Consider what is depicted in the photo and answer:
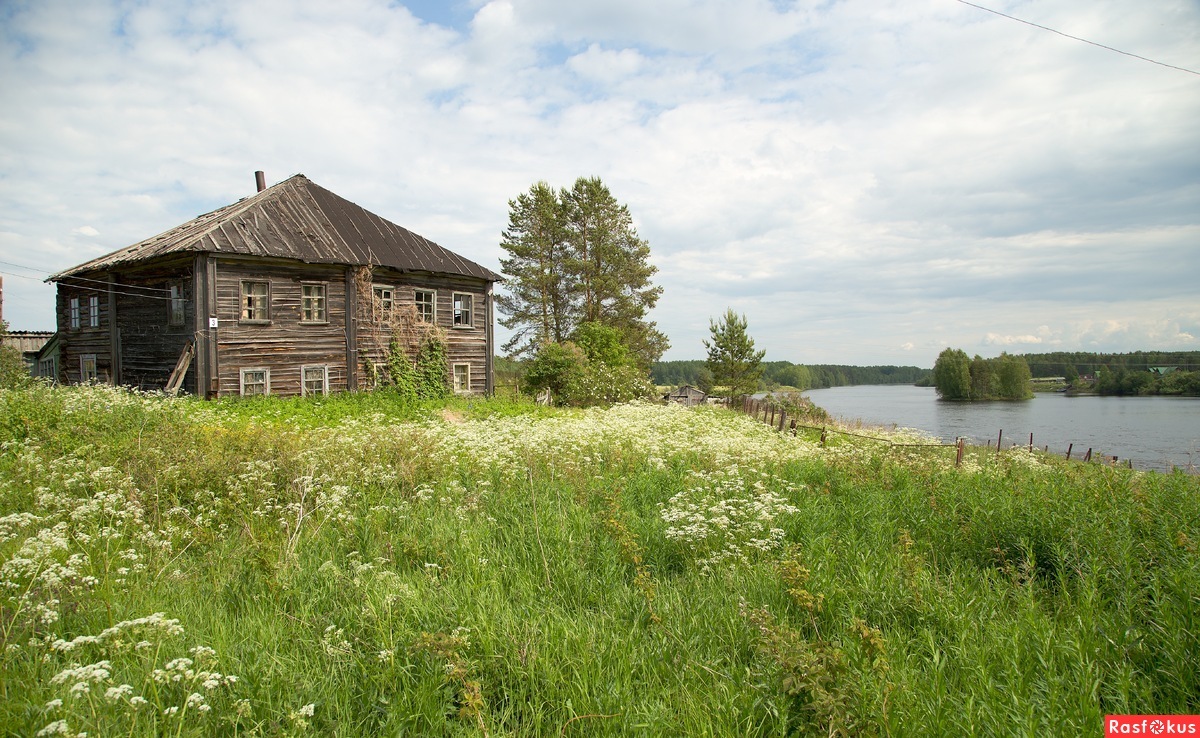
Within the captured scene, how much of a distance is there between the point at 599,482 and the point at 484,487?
4.96 feet

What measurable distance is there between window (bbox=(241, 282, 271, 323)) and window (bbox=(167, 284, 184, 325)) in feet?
6.46

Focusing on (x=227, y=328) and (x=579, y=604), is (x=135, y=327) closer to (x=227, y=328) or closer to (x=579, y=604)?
(x=227, y=328)

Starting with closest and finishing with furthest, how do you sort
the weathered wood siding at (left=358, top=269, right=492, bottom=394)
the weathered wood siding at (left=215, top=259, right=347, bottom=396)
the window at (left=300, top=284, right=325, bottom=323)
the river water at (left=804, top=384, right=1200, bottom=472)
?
the weathered wood siding at (left=215, top=259, right=347, bottom=396)
the window at (left=300, top=284, right=325, bottom=323)
the weathered wood siding at (left=358, top=269, right=492, bottom=394)
the river water at (left=804, top=384, right=1200, bottom=472)

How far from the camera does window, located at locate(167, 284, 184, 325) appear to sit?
18.5m

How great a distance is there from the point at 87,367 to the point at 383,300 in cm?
1181

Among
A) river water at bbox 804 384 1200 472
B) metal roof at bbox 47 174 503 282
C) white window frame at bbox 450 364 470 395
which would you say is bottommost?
river water at bbox 804 384 1200 472

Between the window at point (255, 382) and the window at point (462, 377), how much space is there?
7.53m

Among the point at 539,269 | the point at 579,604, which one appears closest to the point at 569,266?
the point at 539,269

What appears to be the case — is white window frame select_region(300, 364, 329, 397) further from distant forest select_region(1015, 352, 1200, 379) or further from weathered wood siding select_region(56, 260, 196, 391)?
distant forest select_region(1015, 352, 1200, 379)

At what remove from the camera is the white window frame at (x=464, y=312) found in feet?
82.3

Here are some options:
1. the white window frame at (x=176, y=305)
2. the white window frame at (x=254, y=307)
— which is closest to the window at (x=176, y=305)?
the white window frame at (x=176, y=305)

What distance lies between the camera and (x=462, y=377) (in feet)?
82.3

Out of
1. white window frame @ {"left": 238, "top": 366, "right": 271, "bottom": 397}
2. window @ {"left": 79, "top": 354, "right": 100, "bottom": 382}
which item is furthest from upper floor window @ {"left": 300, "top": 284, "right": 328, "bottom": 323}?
window @ {"left": 79, "top": 354, "right": 100, "bottom": 382}

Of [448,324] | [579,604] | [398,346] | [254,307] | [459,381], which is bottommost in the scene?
[579,604]
